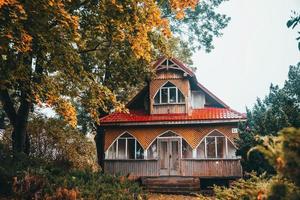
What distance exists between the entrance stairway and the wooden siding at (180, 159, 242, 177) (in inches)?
26.5

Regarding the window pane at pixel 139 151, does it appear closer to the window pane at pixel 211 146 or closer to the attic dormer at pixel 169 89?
the attic dormer at pixel 169 89

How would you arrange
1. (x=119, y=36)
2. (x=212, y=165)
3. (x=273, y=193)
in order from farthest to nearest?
(x=212, y=165) < (x=119, y=36) < (x=273, y=193)

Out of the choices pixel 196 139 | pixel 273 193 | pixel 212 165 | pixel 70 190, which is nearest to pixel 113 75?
pixel 196 139

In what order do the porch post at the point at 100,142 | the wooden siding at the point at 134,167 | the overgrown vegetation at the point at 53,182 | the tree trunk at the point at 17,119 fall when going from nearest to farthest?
the overgrown vegetation at the point at 53,182 < the tree trunk at the point at 17,119 < the wooden siding at the point at 134,167 < the porch post at the point at 100,142

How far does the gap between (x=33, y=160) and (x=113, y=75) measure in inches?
388

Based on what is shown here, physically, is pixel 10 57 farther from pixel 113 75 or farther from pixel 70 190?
pixel 113 75

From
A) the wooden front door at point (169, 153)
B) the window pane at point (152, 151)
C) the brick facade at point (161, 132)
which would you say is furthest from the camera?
the window pane at point (152, 151)

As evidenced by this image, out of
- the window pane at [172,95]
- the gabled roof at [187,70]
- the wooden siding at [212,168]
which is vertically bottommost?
the wooden siding at [212,168]

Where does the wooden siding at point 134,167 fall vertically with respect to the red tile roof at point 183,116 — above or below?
below

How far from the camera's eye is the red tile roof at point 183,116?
69.7ft

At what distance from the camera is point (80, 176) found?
1386 centimetres

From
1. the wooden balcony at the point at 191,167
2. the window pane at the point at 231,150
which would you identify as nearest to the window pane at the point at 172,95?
the wooden balcony at the point at 191,167

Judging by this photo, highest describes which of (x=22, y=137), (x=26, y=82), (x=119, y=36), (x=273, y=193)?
(x=119, y=36)

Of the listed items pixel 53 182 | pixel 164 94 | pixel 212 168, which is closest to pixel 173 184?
pixel 212 168
